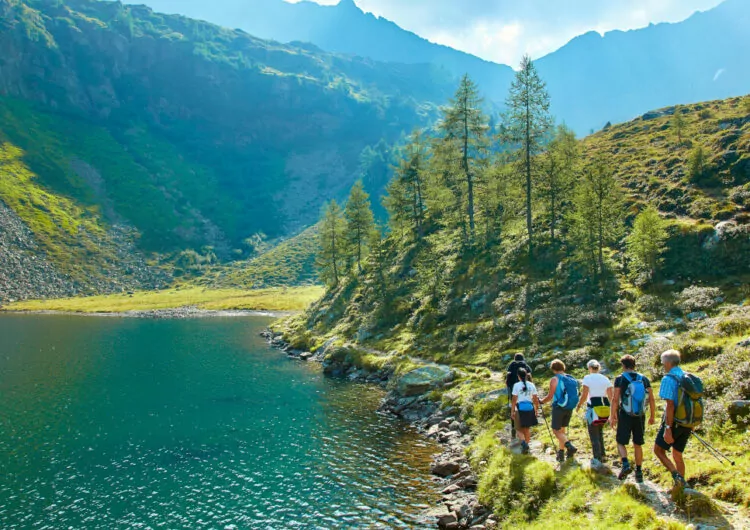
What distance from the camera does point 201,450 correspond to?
30.2 meters

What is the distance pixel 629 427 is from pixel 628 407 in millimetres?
775

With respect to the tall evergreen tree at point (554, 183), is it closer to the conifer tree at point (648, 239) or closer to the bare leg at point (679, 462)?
the conifer tree at point (648, 239)

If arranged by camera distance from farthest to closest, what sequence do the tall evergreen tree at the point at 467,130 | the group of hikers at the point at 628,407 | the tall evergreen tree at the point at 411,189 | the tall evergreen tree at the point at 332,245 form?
1. the tall evergreen tree at the point at 332,245
2. the tall evergreen tree at the point at 411,189
3. the tall evergreen tree at the point at 467,130
4. the group of hikers at the point at 628,407

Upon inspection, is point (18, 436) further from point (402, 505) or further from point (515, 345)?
point (515, 345)

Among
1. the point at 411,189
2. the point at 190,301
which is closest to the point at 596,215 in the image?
the point at 411,189

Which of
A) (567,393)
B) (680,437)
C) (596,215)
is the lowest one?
(680,437)

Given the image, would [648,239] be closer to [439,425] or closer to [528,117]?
[528,117]

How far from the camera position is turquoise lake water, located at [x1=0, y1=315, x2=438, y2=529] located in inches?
856

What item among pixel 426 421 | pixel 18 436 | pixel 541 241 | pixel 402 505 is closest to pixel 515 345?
pixel 426 421

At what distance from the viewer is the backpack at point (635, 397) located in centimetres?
1406

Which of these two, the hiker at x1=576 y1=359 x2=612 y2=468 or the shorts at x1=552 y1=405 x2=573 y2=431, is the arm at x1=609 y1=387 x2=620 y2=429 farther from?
the shorts at x1=552 y1=405 x2=573 y2=431

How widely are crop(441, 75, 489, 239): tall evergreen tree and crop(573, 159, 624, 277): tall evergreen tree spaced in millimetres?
21611

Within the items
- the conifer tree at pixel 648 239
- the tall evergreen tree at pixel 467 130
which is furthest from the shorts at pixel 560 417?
the tall evergreen tree at pixel 467 130

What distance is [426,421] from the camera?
109ft
